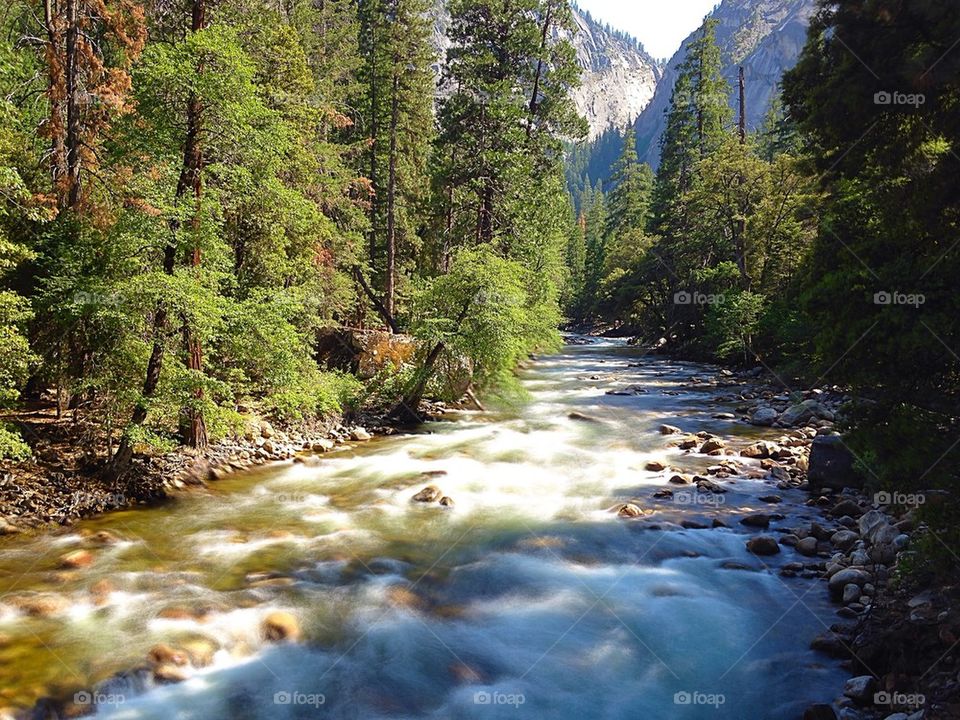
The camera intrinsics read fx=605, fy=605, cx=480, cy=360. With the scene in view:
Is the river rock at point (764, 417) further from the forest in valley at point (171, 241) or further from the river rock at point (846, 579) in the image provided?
the river rock at point (846, 579)

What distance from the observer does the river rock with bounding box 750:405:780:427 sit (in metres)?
19.0

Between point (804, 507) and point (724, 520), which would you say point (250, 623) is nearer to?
point (724, 520)

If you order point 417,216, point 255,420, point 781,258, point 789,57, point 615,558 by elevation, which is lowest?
point 615,558

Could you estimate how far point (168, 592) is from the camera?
8203mm

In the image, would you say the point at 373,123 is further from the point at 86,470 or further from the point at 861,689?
the point at 861,689

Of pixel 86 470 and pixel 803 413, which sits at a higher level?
pixel 86 470

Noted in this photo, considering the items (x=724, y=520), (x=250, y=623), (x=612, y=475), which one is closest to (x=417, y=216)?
(x=612, y=475)

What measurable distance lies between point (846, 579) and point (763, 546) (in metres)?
1.59

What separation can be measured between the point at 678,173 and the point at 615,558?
39.9 m

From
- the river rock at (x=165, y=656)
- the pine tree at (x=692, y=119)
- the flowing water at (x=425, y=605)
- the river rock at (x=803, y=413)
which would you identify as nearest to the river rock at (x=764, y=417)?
the river rock at (x=803, y=413)

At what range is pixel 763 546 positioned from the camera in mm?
9617

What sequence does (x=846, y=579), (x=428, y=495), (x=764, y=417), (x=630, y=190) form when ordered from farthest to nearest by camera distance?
(x=630, y=190) < (x=764, y=417) < (x=428, y=495) < (x=846, y=579)

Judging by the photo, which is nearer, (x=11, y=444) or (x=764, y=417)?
(x=11, y=444)

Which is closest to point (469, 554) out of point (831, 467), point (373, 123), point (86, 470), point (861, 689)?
point (861, 689)
